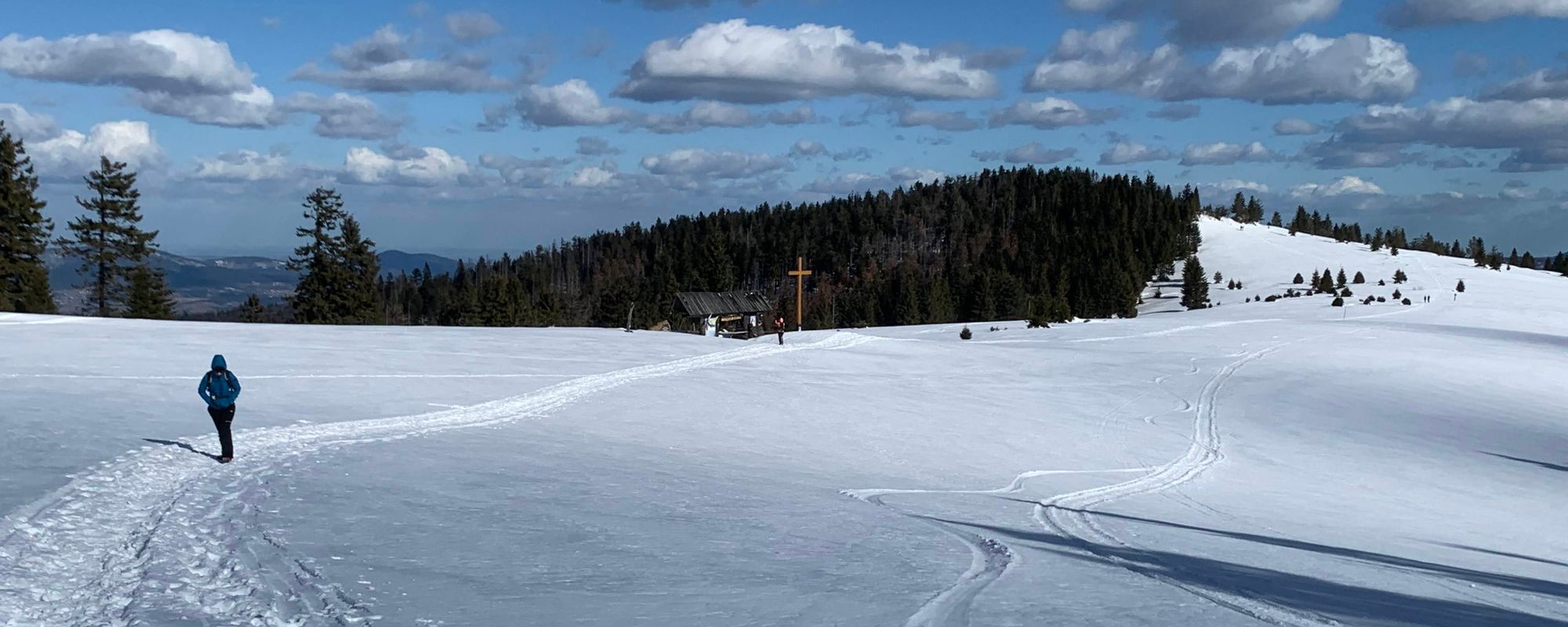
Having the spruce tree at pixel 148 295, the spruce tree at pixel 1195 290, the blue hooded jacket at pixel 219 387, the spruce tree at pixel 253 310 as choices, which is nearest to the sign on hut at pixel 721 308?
the spruce tree at pixel 148 295

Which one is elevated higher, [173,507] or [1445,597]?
[173,507]

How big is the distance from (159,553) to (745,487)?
7779 millimetres

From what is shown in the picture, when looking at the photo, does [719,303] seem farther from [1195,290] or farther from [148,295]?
[1195,290]

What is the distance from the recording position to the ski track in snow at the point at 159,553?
26.1 ft

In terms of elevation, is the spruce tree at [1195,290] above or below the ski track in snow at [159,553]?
above

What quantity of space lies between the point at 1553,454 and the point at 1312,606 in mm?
21096

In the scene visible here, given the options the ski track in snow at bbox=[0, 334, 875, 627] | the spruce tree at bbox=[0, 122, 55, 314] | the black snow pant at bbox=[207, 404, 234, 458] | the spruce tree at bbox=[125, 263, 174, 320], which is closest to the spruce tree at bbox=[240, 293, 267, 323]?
the spruce tree at bbox=[125, 263, 174, 320]

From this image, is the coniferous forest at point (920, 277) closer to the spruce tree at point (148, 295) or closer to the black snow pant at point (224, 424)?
Result: the spruce tree at point (148, 295)

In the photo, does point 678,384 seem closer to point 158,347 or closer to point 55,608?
point 158,347

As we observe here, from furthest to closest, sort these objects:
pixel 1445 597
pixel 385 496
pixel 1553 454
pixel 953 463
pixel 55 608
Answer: pixel 1553 454, pixel 953 463, pixel 385 496, pixel 1445 597, pixel 55 608

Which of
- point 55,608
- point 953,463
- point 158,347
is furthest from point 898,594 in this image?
point 158,347

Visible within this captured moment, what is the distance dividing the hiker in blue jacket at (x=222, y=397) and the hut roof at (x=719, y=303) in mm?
61699

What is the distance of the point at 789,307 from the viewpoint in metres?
142

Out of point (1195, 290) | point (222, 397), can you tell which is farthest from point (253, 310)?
point (222, 397)
